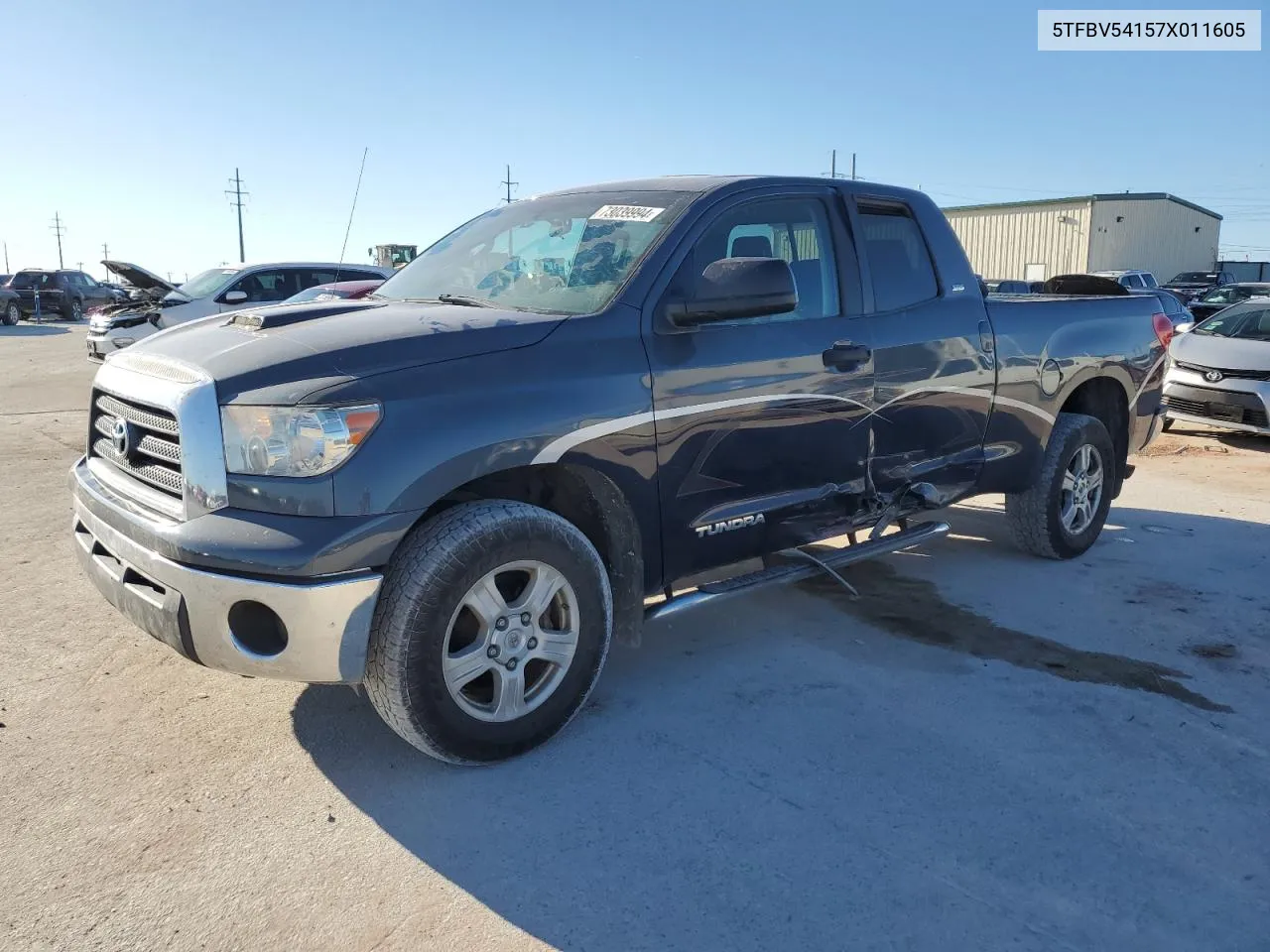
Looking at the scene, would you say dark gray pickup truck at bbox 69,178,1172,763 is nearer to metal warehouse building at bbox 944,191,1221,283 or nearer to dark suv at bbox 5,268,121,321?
dark suv at bbox 5,268,121,321

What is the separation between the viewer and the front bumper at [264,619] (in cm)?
273

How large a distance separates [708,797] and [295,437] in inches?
63.8

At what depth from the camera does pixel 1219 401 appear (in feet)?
32.2

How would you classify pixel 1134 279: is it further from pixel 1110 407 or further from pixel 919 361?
pixel 919 361

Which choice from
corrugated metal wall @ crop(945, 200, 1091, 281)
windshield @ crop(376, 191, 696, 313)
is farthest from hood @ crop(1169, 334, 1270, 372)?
corrugated metal wall @ crop(945, 200, 1091, 281)

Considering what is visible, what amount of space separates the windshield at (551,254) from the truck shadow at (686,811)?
1.52 meters

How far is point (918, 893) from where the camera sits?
253 cm

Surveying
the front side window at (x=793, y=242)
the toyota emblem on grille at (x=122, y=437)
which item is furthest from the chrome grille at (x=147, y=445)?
the front side window at (x=793, y=242)

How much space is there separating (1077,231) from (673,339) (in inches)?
1647

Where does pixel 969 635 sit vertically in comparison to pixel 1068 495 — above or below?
below

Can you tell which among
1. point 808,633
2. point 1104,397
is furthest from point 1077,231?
point 808,633

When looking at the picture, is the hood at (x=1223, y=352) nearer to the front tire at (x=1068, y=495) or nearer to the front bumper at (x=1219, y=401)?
the front bumper at (x=1219, y=401)

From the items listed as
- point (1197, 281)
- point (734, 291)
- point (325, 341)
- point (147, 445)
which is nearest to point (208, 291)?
point (147, 445)

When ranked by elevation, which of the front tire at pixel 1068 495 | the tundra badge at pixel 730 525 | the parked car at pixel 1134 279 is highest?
the parked car at pixel 1134 279
